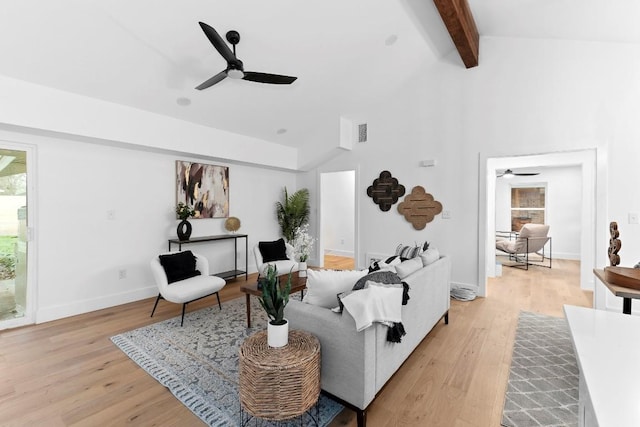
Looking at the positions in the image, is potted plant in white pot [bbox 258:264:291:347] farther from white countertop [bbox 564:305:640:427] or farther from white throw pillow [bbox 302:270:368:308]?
white countertop [bbox 564:305:640:427]

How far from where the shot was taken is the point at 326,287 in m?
2.19

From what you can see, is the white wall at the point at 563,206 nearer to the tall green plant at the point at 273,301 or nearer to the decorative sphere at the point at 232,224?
the decorative sphere at the point at 232,224

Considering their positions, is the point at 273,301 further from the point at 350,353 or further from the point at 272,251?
the point at 272,251

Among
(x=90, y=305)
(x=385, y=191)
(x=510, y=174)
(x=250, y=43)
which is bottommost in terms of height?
(x=90, y=305)

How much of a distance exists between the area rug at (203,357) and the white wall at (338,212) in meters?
4.48

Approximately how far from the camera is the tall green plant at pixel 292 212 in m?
6.49

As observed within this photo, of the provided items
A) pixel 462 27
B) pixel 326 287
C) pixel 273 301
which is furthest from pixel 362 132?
pixel 273 301

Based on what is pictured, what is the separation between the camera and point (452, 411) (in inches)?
79.0

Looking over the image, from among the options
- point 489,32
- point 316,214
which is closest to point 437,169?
point 489,32

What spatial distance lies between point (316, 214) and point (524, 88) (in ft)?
13.9

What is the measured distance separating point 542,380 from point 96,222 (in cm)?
510

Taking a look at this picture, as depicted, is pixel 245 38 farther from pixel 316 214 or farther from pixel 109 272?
pixel 316 214

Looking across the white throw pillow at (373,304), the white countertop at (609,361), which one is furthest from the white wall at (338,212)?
the white countertop at (609,361)

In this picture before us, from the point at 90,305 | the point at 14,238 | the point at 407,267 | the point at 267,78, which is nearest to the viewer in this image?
the point at 407,267
